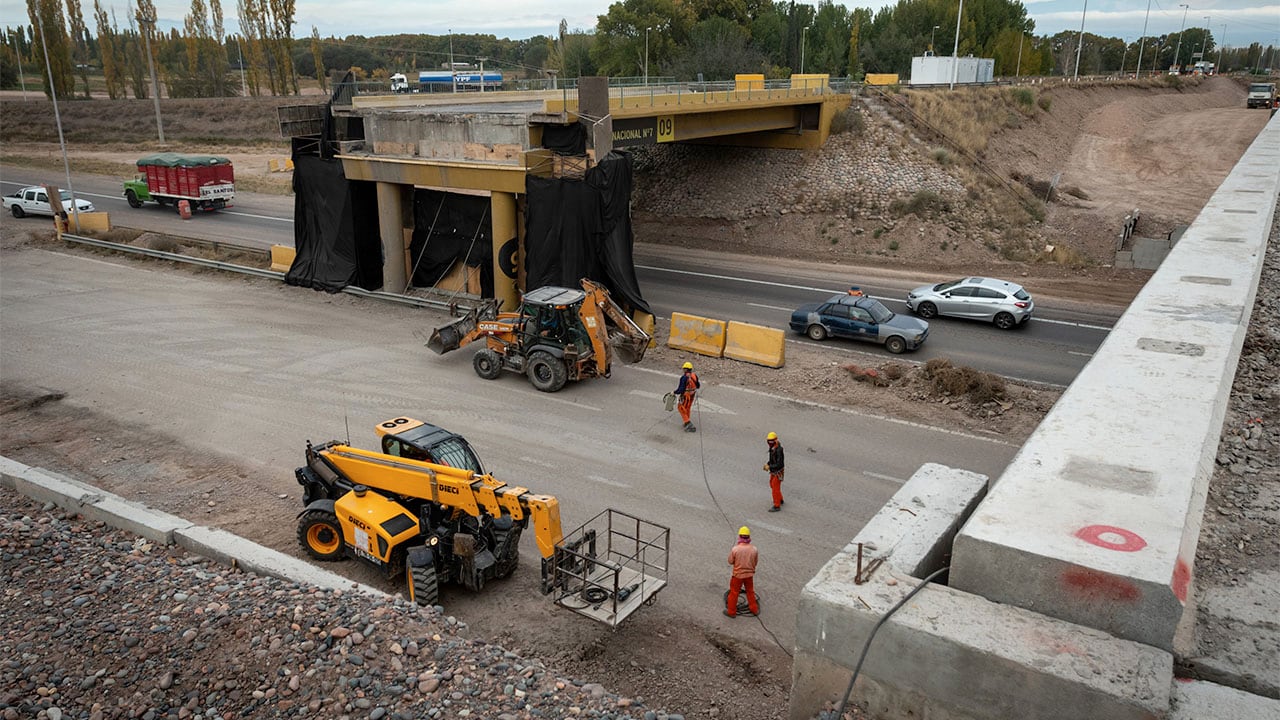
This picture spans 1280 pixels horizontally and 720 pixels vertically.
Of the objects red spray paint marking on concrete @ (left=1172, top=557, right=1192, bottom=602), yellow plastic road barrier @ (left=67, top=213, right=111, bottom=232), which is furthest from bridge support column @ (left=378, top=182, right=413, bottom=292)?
red spray paint marking on concrete @ (left=1172, top=557, right=1192, bottom=602)

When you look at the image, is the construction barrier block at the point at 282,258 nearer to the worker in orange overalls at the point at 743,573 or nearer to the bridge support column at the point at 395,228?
the bridge support column at the point at 395,228

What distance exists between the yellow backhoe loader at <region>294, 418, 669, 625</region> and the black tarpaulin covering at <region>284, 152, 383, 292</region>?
17301mm

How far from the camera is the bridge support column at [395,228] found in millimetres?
27844

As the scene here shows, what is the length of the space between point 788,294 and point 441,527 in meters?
20.9

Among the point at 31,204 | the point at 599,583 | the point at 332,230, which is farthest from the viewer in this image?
the point at 31,204

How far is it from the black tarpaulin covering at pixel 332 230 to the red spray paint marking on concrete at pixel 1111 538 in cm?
2538

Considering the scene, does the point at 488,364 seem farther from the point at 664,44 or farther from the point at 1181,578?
the point at 664,44

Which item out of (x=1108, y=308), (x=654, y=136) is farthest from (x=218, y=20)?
(x=1108, y=308)

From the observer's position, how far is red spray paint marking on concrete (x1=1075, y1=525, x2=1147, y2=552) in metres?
6.90

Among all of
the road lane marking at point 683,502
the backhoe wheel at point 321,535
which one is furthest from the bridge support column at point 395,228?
the backhoe wheel at point 321,535

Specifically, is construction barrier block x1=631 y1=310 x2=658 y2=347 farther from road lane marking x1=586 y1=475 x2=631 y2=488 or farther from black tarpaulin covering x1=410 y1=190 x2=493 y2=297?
road lane marking x1=586 y1=475 x2=631 y2=488

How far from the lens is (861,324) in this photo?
23.8 meters

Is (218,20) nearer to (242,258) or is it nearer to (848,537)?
(242,258)

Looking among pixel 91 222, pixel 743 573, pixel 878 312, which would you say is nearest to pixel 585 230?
pixel 878 312
